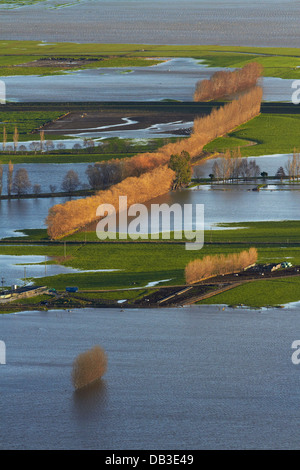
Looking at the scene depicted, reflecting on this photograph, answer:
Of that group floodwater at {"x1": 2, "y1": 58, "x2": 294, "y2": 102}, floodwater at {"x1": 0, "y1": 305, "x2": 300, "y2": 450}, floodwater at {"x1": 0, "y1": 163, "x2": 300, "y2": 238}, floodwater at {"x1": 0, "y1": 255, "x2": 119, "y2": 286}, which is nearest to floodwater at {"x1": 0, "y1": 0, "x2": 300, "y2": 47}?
floodwater at {"x1": 2, "y1": 58, "x2": 294, "y2": 102}

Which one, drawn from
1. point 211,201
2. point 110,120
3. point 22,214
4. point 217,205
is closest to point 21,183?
point 22,214

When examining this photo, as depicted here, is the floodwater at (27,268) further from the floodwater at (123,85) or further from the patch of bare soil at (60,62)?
the patch of bare soil at (60,62)

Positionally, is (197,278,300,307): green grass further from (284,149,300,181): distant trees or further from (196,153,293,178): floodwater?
(196,153,293,178): floodwater

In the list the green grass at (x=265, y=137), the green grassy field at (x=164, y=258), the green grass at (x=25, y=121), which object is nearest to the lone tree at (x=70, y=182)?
the green grassy field at (x=164, y=258)

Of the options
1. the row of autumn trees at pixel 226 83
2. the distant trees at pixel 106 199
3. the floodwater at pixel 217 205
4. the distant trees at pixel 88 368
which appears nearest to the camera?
the distant trees at pixel 88 368

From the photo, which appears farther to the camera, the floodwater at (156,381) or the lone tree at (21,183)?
the lone tree at (21,183)

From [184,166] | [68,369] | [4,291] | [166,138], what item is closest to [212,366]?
[68,369]
